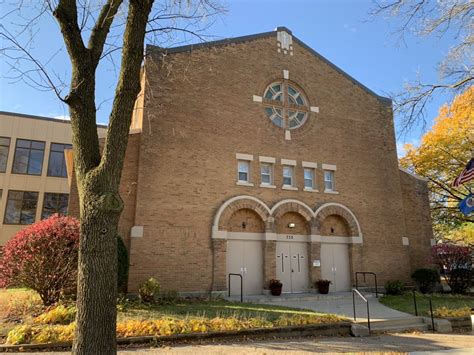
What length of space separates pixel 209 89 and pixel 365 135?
9.75 m

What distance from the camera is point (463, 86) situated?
11.7m

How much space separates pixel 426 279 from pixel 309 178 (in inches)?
314

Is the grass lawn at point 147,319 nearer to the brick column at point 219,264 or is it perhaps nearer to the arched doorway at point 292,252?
the brick column at point 219,264

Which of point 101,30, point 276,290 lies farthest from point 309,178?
point 101,30

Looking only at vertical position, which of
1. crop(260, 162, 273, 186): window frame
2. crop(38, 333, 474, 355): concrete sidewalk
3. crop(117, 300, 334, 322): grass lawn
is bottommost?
crop(38, 333, 474, 355): concrete sidewalk

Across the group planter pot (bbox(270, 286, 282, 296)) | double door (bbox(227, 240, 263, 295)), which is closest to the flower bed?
planter pot (bbox(270, 286, 282, 296))

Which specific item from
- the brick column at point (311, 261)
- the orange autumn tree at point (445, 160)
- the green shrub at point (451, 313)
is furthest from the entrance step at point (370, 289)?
the orange autumn tree at point (445, 160)

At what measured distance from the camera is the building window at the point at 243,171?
18.6 metres

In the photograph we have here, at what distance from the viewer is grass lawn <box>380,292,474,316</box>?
46.7 ft

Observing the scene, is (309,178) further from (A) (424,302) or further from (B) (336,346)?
(B) (336,346)

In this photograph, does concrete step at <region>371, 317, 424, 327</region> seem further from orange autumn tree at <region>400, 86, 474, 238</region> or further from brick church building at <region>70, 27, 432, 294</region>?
orange autumn tree at <region>400, 86, 474, 238</region>

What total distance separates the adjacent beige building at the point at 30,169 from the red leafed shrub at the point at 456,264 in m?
26.6

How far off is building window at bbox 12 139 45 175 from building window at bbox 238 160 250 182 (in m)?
20.0

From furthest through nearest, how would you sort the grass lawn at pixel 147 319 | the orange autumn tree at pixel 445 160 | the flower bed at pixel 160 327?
the orange autumn tree at pixel 445 160 → the grass lawn at pixel 147 319 → the flower bed at pixel 160 327
